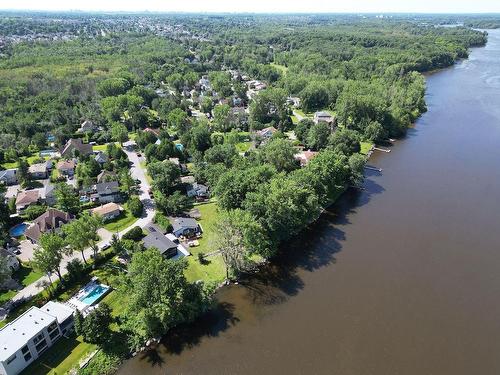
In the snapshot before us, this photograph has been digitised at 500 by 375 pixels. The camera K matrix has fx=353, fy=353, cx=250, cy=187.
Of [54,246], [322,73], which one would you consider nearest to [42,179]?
[54,246]

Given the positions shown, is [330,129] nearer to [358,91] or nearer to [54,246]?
[358,91]

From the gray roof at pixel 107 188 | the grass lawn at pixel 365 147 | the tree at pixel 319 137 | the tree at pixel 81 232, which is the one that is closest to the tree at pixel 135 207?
the gray roof at pixel 107 188

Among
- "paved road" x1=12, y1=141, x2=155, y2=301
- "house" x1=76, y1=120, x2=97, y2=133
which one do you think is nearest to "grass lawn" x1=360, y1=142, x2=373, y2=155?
"paved road" x1=12, y1=141, x2=155, y2=301

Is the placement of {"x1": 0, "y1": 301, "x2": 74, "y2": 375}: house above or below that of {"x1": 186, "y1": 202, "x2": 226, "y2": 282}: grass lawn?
above

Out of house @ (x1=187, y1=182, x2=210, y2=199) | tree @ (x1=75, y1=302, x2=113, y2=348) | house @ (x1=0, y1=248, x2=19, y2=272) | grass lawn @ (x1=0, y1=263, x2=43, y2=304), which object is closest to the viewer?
tree @ (x1=75, y1=302, x2=113, y2=348)

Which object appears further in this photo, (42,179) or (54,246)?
(42,179)

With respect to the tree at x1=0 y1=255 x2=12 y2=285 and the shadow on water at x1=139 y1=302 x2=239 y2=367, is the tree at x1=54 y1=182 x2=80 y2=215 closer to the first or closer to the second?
the tree at x1=0 y1=255 x2=12 y2=285

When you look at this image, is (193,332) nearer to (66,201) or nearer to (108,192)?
(66,201)

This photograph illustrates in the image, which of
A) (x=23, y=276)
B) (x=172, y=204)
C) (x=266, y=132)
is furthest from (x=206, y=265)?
(x=266, y=132)
